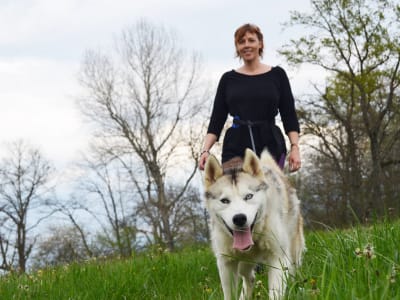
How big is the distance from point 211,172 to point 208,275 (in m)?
2.60

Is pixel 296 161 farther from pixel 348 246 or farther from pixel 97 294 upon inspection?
pixel 97 294

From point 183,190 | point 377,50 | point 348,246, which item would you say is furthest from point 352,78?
point 348,246

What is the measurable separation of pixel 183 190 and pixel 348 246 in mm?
34095

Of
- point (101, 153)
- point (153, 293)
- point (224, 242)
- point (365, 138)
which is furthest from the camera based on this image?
point (101, 153)

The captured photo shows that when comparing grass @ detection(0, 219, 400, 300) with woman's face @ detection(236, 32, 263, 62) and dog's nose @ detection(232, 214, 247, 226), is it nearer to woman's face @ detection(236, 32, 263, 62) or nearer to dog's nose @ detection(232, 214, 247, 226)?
dog's nose @ detection(232, 214, 247, 226)

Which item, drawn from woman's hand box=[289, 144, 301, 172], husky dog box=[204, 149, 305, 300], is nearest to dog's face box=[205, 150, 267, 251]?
husky dog box=[204, 149, 305, 300]

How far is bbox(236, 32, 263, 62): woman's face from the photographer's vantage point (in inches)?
206

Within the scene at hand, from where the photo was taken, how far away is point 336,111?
97.5 ft

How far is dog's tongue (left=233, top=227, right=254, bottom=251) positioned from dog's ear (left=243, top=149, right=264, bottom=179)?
18.4 inches

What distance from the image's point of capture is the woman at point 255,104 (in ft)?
17.2

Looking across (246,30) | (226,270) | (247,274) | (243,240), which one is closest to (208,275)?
(247,274)

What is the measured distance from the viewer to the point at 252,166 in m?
3.91

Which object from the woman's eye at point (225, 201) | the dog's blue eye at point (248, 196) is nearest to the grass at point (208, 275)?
the dog's blue eye at point (248, 196)

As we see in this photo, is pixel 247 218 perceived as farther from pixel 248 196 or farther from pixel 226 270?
pixel 226 270
